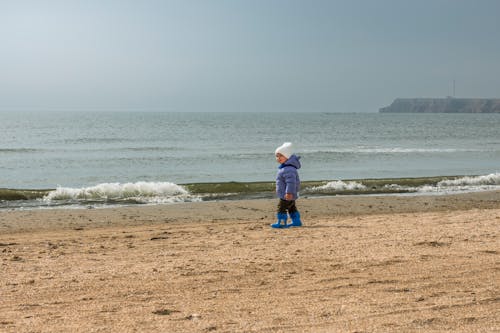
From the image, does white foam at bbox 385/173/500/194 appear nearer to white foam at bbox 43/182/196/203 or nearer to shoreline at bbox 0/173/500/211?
shoreline at bbox 0/173/500/211

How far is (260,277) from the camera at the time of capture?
6.38 meters

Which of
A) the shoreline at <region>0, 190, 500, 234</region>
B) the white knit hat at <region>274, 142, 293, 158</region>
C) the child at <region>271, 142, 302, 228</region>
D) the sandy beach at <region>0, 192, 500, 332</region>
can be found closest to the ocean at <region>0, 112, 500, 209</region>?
the shoreline at <region>0, 190, 500, 234</region>

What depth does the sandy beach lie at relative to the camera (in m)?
4.87

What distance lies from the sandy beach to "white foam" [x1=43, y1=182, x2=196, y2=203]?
5557mm

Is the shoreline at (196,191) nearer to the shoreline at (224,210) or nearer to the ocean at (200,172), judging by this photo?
the ocean at (200,172)

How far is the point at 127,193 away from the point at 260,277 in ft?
38.8

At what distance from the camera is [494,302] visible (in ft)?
17.0

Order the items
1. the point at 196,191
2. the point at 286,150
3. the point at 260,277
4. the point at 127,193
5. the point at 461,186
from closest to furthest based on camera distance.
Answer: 1. the point at 260,277
2. the point at 286,150
3. the point at 127,193
4. the point at 196,191
5. the point at 461,186

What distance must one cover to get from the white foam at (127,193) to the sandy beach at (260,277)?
18.2 feet

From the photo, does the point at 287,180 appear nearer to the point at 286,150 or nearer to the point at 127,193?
the point at 286,150

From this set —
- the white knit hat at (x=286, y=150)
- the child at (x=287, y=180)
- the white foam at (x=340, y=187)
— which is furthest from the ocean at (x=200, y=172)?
the white knit hat at (x=286, y=150)

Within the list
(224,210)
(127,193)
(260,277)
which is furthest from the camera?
(127,193)

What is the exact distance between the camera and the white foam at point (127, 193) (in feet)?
54.9

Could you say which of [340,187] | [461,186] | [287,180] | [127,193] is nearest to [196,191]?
[127,193]
